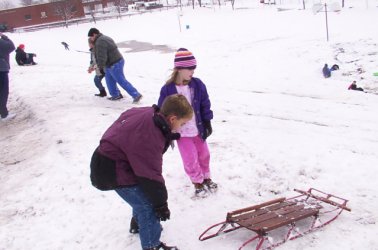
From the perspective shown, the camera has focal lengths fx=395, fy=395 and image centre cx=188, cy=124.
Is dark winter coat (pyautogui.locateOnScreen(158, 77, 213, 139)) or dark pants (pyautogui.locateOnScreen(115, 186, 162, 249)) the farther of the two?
dark winter coat (pyautogui.locateOnScreen(158, 77, 213, 139))

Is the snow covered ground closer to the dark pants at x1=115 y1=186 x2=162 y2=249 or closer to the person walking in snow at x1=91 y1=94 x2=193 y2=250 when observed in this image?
the dark pants at x1=115 y1=186 x2=162 y2=249

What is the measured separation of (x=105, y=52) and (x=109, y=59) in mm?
228

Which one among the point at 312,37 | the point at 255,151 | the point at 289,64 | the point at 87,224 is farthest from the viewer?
the point at 312,37

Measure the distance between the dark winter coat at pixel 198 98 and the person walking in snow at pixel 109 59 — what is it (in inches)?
172

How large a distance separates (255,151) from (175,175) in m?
1.38

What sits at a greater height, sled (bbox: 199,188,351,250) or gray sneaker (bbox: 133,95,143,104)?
gray sneaker (bbox: 133,95,143,104)

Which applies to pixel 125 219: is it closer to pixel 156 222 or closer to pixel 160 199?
pixel 156 222

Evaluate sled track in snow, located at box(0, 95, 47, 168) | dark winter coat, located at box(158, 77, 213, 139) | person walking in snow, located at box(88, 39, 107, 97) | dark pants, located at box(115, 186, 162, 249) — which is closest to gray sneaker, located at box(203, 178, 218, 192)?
dark winter coat, located at box(158, 77, 213, 139)

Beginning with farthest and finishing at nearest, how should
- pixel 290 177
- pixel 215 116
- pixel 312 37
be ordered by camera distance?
pixel 312 37
pixel 215 116
pixel 290 177

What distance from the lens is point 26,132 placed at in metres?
8.01

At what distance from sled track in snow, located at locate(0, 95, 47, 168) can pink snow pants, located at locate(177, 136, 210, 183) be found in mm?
3230

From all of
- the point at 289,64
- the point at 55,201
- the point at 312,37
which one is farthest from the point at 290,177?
the point at 312,37

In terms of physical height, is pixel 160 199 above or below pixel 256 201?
above

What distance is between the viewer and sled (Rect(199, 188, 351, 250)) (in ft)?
12.8
